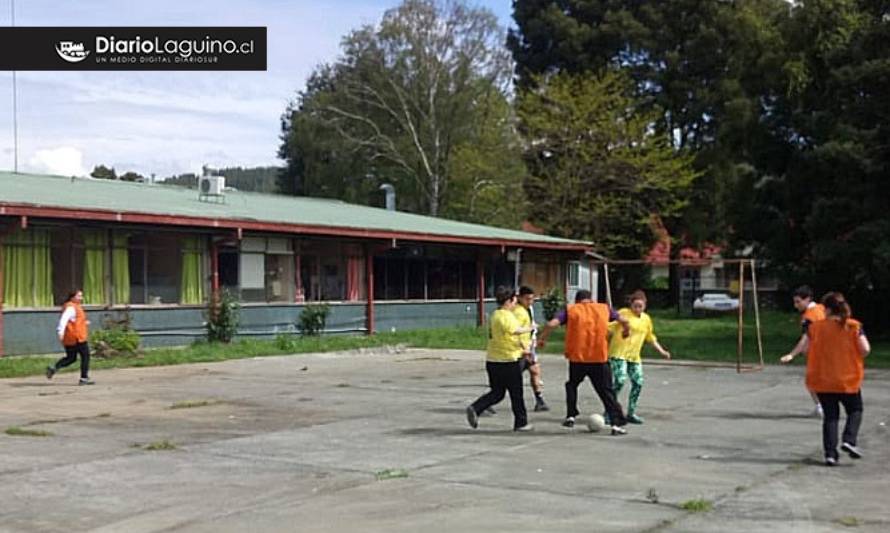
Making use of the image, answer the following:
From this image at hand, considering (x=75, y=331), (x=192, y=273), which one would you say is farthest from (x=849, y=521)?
(x=192, y=273)

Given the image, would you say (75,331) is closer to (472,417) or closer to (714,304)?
(472,417)

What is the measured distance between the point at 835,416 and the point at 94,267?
19.0m

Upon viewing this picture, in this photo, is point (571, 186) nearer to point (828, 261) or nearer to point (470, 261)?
point (470, 261)

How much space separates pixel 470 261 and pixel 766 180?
1078 cm

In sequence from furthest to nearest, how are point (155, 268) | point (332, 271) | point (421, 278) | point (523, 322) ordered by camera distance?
1. point (421, 278)
2. point (332, 271)
3. point (155, 268)
4. point (523, 322)

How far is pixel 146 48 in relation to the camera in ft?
84.4

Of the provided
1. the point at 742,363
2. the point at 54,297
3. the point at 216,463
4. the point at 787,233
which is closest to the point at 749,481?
the point at 216,463

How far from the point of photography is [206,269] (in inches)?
1116

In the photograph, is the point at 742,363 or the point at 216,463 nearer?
the point at 216,463

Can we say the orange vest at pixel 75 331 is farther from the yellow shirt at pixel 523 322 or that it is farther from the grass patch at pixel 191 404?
the yellow shirt at pixel 523 322

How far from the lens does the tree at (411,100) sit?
56.0 m

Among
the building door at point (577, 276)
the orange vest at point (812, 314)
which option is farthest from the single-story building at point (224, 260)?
the orange vest at point (812, 314)

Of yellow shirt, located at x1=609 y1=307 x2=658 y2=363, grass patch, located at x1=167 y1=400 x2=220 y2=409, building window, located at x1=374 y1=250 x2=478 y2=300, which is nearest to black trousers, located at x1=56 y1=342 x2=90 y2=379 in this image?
grass patch, located at x1=167 y1=400 x2=220 y2=409

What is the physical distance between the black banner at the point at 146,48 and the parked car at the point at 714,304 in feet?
102
